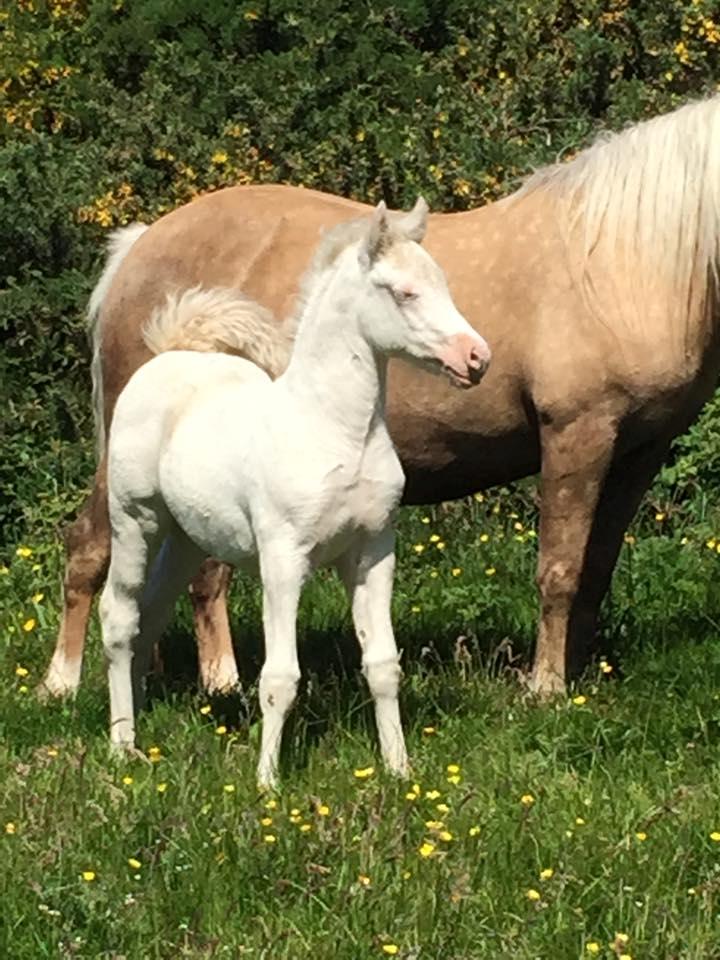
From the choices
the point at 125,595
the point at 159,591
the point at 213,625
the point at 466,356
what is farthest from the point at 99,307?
the point at 466,356

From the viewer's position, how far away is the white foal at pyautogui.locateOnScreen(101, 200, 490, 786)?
530cm

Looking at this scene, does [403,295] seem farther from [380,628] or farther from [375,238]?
[380,628]

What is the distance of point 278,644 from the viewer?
5.46m

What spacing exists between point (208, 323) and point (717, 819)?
218cm

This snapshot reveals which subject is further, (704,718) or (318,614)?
(318,614)

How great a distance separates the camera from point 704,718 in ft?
19.3

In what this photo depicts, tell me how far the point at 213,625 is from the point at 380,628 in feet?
5.07

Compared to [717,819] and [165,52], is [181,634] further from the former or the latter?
[165,52]

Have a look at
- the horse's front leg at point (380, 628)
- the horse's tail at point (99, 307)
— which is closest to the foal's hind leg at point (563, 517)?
the horse's front leg at point (380, 628)

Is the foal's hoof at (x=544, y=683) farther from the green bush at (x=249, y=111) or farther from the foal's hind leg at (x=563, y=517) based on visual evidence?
the green bush at (x=249, y=111)

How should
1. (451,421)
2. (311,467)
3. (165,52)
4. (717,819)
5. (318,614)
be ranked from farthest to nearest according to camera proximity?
(165,52) < (318,614) < (451,421) < (311,467) < (717,819)

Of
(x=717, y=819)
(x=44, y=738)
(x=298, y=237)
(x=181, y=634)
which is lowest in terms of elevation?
(x=181, y=634)

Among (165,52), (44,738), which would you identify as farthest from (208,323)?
(165,52)

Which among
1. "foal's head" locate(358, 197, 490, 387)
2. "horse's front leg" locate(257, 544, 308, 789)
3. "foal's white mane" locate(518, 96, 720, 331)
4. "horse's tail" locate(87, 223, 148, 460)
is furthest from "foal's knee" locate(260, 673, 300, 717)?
"horse's tail" locate(87, 223, 148, 460)
